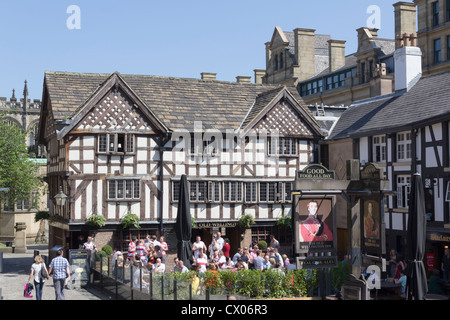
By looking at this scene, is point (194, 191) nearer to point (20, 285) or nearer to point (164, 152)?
point (164, 152)

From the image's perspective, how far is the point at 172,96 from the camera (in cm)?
3412

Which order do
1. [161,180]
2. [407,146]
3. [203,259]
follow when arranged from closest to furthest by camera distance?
[203,259], [407,146], [161,180]

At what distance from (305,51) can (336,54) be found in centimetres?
399

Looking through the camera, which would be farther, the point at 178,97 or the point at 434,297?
the point at 178,97

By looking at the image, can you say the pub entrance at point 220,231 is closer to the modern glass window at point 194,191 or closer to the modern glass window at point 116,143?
the modern glass window at point 194,191

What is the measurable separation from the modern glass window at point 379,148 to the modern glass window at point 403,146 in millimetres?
1088

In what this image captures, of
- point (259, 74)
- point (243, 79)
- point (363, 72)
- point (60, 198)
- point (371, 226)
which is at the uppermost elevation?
point (259, 74)

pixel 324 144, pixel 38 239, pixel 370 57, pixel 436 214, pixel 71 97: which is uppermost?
pixel 370 57

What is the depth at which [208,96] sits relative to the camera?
3500cm

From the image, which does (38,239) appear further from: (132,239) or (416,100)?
(416,100)

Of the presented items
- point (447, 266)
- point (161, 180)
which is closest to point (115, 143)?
point (161, 180)

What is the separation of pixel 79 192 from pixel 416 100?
15801 millimetres

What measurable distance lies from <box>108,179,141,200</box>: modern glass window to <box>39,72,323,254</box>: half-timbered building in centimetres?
5
